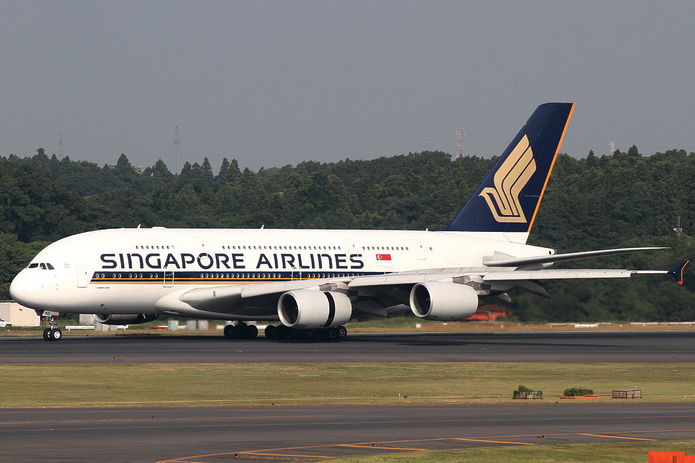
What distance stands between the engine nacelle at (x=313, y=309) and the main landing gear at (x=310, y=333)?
7.08 ft

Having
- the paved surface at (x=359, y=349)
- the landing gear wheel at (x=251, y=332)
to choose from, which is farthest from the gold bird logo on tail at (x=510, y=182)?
the landing gear wheel at (x=251, y=332)

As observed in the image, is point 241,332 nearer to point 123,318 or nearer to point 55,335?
point 123,318

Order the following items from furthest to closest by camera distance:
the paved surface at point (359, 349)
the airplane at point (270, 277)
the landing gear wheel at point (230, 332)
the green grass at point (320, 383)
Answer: the landing gear wheel at point (230, 332)
the airplane at point (270, 277)
the paved surface at point (359, 349)
the green grass at point (320, 383)

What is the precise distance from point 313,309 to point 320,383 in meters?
17.4

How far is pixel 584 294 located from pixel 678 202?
3185 inches

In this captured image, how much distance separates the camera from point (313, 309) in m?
49.4

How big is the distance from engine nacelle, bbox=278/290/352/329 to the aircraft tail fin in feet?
45.8

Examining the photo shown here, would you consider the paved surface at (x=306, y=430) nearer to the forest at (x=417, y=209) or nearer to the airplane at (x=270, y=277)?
the airplane at (x=270, y=277)

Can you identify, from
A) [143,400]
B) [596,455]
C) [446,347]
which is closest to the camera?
[596,455]

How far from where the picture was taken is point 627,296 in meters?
66.8

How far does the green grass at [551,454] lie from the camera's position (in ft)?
58.0

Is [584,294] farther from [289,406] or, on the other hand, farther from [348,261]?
[289,406]

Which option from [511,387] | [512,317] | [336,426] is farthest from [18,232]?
[336,426]

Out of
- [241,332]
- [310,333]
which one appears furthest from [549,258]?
[241,332]
